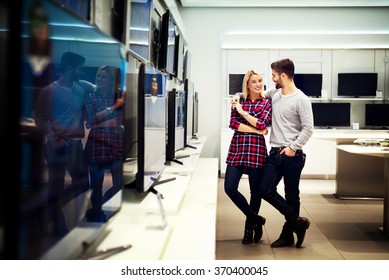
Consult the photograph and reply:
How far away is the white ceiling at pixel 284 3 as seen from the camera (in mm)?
6066

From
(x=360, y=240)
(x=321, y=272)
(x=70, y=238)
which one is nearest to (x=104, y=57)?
(x=70, y=238)

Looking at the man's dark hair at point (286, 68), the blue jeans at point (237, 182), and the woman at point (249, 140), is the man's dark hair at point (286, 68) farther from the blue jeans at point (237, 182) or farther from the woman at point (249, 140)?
the blue jeans at point (237, 182)

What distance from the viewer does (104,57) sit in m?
1.61

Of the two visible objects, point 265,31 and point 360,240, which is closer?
point 360,240

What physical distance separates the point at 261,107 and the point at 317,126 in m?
3.75

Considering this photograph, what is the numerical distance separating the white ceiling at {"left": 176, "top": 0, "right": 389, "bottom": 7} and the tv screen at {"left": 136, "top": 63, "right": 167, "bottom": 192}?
179 inches

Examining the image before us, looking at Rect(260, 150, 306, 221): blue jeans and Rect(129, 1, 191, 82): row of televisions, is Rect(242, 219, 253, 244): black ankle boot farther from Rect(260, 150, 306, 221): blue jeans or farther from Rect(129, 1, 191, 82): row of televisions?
Rect(129, 1, 191, 82): row of televisions

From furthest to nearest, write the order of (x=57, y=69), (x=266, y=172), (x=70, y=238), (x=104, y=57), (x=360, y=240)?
(x=360, y=240) → (x=266, y=172) → (x=104, y=57) → (x=57, y=69) → (x=70, y=238)

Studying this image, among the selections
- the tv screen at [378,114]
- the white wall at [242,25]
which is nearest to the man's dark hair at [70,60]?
the white wall at [242,25]

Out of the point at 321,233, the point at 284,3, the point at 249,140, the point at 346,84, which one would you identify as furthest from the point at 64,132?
the point at 346,84

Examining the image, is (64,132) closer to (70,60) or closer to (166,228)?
(70,60)

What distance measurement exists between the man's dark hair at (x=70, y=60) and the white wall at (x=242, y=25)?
505cm

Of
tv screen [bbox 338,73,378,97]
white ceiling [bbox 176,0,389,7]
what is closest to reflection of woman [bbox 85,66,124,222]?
white ceiling [bbox 176,0,389,7]

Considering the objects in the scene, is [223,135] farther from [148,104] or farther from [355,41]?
[148,104]
